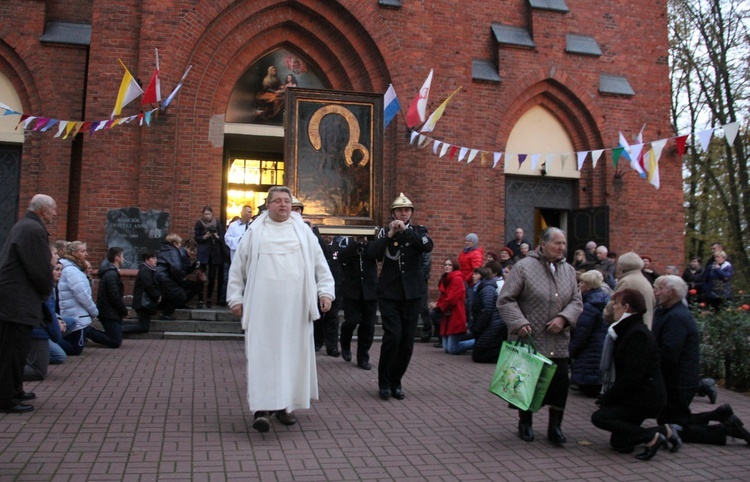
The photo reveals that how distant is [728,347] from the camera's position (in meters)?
8.50

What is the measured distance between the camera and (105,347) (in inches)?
396

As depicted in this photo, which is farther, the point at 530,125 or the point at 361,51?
the point at 530,125

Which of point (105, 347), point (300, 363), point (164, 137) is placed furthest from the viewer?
point (164, 137)

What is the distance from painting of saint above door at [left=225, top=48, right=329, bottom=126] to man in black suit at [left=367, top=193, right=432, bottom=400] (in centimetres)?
849

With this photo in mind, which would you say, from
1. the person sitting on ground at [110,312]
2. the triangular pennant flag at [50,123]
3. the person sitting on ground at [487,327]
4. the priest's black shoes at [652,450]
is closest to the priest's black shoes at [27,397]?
the person sitting on ground at [110,312]

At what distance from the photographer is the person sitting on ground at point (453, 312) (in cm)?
1052

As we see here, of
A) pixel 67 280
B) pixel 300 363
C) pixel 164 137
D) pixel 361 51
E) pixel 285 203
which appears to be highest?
pixel 361 51

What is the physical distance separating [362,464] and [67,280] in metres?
5.69

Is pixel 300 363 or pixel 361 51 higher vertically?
pixel 361 51

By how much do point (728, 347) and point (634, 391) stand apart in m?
4.01

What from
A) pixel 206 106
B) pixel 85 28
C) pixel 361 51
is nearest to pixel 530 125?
pixel 361 51

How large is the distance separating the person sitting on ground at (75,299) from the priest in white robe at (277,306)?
3.84 m

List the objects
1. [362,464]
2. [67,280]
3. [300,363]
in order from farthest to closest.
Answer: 1. [67,280]
2. [300,363]
3. [362,464]

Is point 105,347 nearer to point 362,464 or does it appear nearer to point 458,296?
point 458,296
